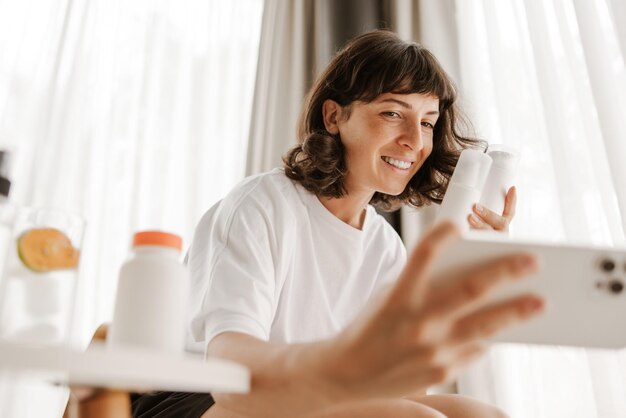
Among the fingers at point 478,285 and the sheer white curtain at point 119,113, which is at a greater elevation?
the sheer white curtain at point 119,113

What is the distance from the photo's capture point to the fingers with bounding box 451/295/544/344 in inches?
14.8

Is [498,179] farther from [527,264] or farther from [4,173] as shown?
[4,173]

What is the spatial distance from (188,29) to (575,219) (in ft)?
4.81

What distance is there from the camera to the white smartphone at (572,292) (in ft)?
1.42

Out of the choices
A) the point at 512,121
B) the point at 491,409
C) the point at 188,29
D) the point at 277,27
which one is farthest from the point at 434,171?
the point at 188,29

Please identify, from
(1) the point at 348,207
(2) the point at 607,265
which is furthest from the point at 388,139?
(2) the point at 607,265

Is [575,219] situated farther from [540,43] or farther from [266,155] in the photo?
[266,155]

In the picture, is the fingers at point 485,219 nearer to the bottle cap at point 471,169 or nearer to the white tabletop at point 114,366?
the bottle cap at point 471,169

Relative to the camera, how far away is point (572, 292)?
453mm

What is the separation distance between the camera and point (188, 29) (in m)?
2.02

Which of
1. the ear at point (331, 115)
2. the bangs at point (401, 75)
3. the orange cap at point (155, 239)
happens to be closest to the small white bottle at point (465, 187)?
the bangs at point (401, 75)

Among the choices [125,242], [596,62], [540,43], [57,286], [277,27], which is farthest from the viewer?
[277,27]

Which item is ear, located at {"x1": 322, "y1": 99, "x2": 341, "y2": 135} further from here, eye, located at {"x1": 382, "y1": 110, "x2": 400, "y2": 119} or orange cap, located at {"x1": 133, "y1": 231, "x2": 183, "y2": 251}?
orange cap, located at {"x1": 133, "y1": 231, "x2": 183, "y2": 251}

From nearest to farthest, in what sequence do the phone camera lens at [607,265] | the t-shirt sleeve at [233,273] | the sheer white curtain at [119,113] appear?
the phone camera lens at [607,265] → the t-shirt sleeve at [233,273] → the sheer white curtain at [119,113]
